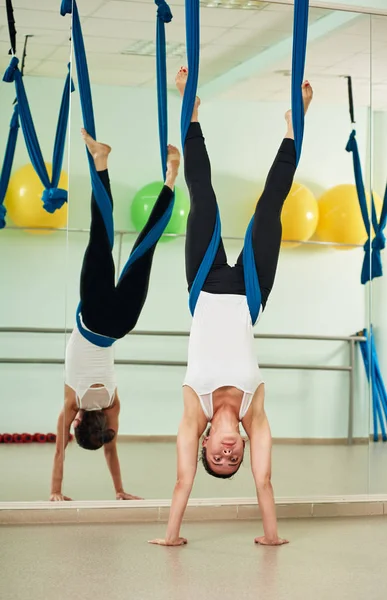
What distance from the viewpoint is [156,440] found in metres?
5.22

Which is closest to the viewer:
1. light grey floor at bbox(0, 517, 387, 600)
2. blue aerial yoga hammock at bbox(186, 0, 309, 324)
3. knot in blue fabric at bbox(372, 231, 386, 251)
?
light grey floor at bbox(0, 517, 387, 600)

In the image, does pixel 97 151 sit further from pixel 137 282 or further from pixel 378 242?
pixel 378 242

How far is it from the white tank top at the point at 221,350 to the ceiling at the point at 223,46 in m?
1.44

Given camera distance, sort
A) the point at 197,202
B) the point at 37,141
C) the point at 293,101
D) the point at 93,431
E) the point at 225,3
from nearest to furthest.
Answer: the point at 293,101, the point at 197,202, the point at 37,141, the point at 93,431, the point at 225,3

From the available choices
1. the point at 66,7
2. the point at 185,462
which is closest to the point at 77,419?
the point at 185,462

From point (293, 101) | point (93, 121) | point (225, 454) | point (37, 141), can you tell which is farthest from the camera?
point (37, 141)

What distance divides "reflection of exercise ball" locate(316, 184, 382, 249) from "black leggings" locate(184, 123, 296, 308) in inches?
30.5

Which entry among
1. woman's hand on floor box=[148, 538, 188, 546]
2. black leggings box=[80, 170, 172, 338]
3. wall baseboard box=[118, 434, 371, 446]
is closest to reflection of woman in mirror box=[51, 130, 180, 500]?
black leggings box=[80, 170, 172, 338]

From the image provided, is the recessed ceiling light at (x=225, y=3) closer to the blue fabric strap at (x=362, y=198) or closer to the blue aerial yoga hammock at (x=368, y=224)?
the blue aerial yoga hammock at (x=368, y=224)

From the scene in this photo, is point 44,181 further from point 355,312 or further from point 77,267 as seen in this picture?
point 355,312

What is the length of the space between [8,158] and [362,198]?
2132 mm

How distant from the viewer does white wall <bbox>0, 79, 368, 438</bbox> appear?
5.11 meters

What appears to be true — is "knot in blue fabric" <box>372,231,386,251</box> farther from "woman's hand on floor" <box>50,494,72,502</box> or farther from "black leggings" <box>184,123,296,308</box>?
"woman's hand on floor" <box>50,494,72,502</box>

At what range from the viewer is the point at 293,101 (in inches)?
177
